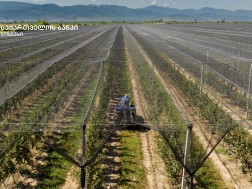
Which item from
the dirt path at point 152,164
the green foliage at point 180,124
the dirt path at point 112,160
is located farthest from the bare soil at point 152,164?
the dirt path at point 112,160

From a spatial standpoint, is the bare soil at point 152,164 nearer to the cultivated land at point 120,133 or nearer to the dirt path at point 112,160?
the cultivated land at point 120,133

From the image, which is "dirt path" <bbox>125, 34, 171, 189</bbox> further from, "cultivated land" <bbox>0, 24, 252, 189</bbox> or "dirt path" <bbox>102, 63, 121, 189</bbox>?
"dirt path" <bbox>102, 63, 121, 189</bbox>

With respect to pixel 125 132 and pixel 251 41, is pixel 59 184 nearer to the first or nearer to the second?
pixel 125 132

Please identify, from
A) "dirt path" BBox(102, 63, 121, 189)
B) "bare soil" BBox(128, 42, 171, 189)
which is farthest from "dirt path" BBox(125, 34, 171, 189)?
"dirt path" BBox(102, 63, 121, 189)

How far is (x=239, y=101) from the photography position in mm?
12812

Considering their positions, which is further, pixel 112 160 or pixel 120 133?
pixel 120 133

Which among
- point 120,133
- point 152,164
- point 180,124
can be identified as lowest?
point 152,164

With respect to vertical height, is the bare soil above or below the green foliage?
below

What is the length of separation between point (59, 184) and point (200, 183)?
10.2 feet

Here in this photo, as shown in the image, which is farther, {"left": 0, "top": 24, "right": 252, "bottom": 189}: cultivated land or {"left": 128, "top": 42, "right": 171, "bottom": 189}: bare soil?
{"left": 128, "top": 42, "right": 171, "bottom": 189}: bare soil

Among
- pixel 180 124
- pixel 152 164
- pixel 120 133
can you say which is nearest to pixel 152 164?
pixel 152 164

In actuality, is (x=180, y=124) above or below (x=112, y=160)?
above

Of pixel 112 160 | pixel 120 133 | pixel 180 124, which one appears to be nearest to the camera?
pixel 180 124

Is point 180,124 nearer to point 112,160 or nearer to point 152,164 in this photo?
point 152,164
